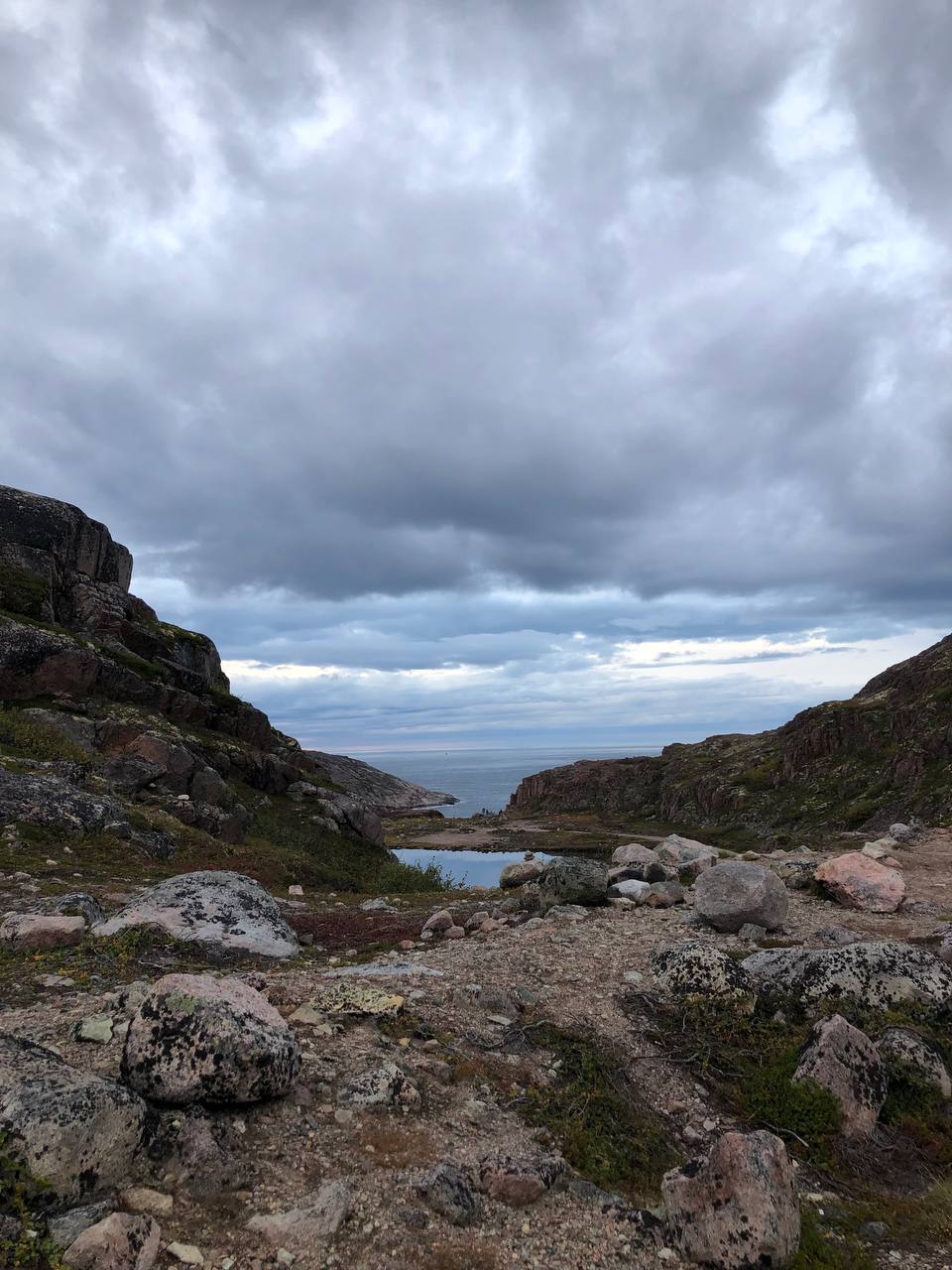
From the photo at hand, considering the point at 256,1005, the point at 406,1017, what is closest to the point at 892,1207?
the point at 406,1017

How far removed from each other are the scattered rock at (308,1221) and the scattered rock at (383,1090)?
4.78 ft

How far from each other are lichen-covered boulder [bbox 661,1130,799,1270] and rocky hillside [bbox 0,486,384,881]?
20534 mm

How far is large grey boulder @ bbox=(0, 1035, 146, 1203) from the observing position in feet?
16.2

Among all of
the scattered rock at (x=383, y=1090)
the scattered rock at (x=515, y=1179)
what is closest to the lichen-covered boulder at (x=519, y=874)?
the scattered rock at (x=383, y=1090)

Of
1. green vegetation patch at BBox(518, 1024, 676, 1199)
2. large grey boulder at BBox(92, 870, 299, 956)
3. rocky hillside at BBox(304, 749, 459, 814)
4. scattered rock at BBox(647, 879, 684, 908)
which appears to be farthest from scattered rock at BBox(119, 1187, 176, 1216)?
rocky hillside at BBox(304, 749, 459, 814)

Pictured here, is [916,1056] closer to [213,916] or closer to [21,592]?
[213,916]

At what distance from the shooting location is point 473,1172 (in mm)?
6223

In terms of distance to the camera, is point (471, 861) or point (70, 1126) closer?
point (70, 1126)

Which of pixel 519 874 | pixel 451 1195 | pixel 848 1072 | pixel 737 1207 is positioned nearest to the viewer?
pixel 737 1207

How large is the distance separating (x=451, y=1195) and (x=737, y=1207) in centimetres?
245

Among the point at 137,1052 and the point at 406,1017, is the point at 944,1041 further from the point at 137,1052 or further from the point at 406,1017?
the point at 137,1052

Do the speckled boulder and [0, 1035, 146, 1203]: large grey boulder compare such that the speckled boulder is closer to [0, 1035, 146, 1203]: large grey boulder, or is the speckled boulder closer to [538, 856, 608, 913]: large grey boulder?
[0, 1035, 146, 1203]: large grey boulder

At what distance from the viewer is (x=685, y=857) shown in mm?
25766

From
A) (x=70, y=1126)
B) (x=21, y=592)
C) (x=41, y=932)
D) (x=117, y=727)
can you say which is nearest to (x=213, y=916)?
(x=41, y=932)
